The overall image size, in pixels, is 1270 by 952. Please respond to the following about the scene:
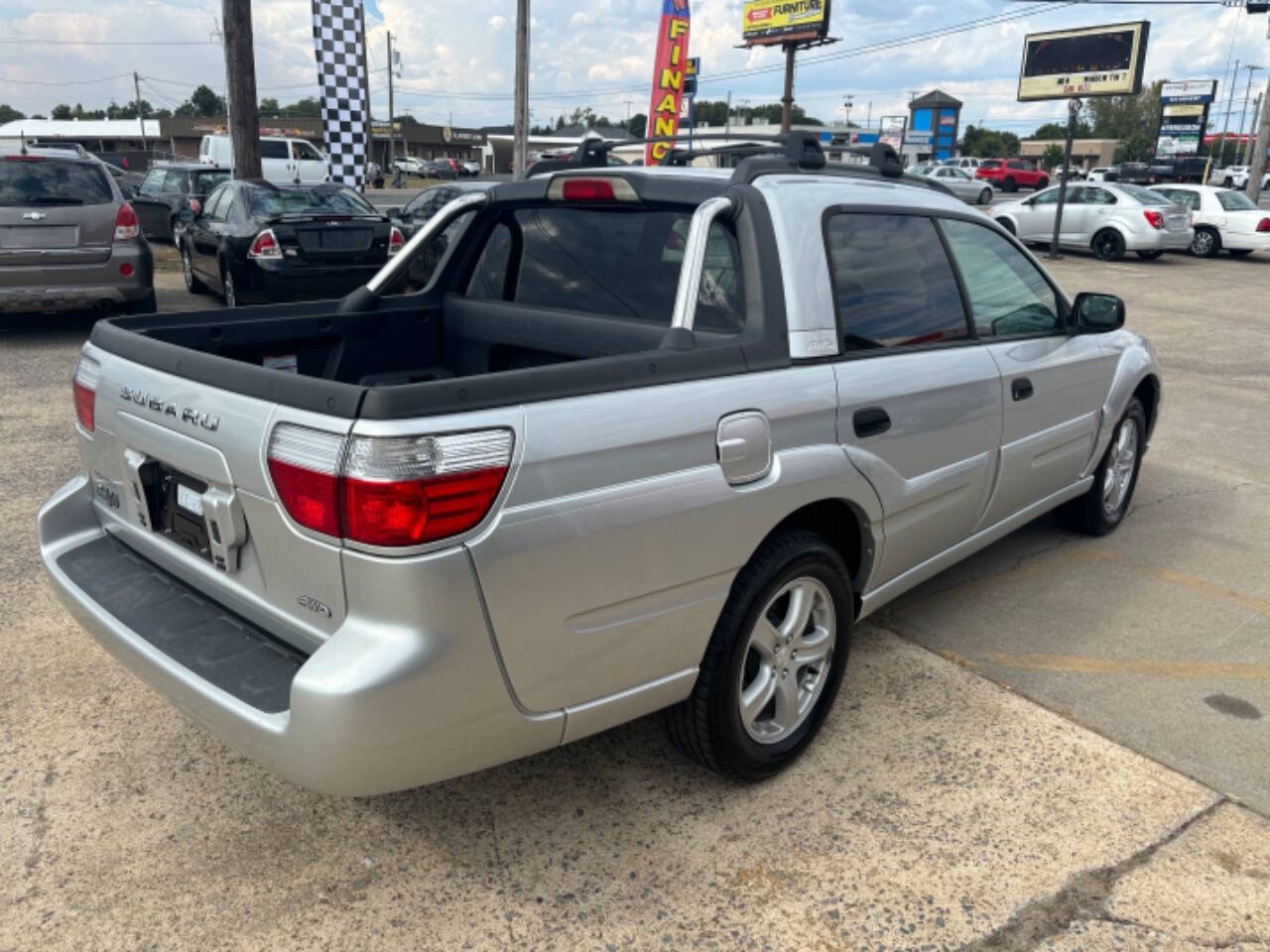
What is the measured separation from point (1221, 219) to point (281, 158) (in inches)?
852

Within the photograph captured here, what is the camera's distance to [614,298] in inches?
125

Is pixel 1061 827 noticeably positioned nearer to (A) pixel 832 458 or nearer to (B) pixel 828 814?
(B) pixel 828 814

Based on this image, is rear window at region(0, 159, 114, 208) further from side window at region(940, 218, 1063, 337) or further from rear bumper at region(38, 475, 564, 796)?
side window at region(940, 218, 1063, 337)

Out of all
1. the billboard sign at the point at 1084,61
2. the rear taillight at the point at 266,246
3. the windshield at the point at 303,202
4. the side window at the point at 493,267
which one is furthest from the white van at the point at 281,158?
the billboard sign at the point at 1084,61

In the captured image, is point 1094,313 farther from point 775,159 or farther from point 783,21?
point 783,21

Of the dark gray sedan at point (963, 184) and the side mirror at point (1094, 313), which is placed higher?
the dark gray sedan at point (963, 184)

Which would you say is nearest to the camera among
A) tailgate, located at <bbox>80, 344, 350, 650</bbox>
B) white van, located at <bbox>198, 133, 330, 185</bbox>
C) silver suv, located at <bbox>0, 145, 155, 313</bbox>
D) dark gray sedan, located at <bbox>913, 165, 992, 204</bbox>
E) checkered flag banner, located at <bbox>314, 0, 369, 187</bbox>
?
tailgate, located at <bbox>80, 344, 350, 650</bbox>

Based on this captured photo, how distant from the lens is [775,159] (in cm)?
316

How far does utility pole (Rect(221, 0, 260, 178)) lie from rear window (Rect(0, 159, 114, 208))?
4.59 meters

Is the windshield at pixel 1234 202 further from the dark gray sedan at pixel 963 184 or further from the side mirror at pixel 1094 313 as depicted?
the side mirror at pixel 1094 313

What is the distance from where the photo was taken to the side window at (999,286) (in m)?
3.65

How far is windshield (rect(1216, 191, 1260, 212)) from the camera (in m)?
20.2

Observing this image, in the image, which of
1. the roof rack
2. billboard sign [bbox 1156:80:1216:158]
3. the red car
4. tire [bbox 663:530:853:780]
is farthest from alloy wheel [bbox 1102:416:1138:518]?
billboard sign [bbox 1156:80:1216:158]

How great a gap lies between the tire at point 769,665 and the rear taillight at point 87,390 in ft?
6.09
